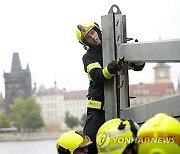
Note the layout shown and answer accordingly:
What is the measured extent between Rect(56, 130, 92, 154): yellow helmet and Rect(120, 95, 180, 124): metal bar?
467mm

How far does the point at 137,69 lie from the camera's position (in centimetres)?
618

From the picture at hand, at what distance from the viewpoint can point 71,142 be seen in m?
6.09

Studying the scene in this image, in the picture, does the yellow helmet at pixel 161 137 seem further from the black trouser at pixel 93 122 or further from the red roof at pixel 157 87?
the red roof at pixel 157 87

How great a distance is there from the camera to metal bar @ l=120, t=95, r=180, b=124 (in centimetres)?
479

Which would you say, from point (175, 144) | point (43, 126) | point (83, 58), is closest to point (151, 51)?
point (175, 144)

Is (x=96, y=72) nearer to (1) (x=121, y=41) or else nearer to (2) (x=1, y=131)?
(1) (x=121, y=41)

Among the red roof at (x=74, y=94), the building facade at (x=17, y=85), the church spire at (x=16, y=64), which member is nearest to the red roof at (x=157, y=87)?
the red roof at (x=74, y=94)

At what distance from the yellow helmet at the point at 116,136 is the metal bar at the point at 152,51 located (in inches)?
17.9

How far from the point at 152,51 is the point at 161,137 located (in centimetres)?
93

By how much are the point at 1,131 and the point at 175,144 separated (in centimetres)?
13885

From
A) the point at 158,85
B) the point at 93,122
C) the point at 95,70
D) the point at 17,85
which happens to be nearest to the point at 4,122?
the point at 17,85

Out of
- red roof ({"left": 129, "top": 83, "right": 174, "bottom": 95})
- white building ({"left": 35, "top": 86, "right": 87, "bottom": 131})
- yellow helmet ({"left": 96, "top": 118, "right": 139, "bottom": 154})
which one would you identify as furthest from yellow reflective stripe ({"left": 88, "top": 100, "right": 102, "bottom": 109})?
white building ({"left": 35, "top": 86, "right": 87, "bottom": 131})

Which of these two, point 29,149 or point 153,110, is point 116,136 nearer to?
point 153,110

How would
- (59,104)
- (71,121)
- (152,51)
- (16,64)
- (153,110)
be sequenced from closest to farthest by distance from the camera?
1. (152,51)
2. (153,110)
3. (71,121)
4. (59,104)
5. (16,64)
